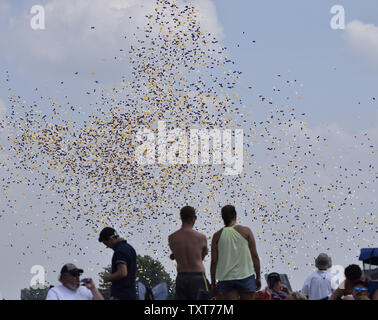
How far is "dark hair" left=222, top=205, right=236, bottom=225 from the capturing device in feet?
40.4

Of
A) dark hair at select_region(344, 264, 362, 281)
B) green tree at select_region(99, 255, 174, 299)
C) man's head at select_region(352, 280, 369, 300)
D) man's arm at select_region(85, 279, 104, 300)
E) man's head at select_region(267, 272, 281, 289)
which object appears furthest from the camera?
green tree at select_region(99, 255, 174, 299)

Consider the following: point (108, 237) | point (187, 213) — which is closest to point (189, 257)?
point (187, 213)

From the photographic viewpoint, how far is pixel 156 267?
93250 millimetres

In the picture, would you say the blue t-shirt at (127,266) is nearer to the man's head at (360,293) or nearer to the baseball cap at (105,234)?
the baseball cap at (105,234)

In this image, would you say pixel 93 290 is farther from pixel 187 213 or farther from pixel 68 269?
pixel 187 213

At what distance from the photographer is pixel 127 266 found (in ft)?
38.9

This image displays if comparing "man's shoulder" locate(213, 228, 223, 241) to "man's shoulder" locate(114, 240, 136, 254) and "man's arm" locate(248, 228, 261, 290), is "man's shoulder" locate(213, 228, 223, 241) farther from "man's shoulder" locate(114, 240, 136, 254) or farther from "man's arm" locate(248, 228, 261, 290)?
"man's shoulder" locate(114, 240, 136, 254)

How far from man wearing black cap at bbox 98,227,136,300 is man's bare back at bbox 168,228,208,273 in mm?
833

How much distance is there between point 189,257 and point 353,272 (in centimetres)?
257

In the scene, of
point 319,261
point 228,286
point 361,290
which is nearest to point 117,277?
point 228,286

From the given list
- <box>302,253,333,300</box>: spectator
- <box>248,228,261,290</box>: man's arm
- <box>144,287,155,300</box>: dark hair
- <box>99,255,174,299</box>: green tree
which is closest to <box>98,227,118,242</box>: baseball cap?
<box>144,287,155,300</box>: dark hair

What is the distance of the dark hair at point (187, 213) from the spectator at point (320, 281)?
3177mm
